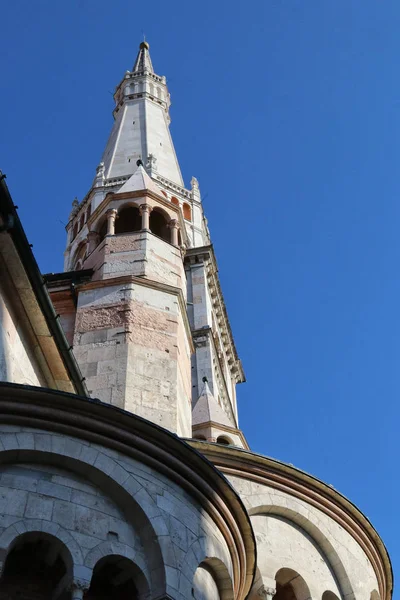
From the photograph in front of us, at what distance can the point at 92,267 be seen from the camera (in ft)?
72.2

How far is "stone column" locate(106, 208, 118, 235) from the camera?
2281cm

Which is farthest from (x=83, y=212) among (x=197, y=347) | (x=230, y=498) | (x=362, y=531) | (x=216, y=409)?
(x=230, y=498)

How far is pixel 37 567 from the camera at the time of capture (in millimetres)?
10820

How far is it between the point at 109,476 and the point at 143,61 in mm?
53247

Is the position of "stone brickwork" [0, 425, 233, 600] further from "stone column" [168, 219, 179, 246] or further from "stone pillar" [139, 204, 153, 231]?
"stone column" [168, 219, 179, 246]

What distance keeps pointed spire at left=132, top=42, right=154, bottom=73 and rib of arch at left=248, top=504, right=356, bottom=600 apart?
155ft

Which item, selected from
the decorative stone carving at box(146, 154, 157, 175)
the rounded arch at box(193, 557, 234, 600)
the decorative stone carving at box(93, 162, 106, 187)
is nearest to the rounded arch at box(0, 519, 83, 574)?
the rounded arch at box(193, 557, 234, 600)

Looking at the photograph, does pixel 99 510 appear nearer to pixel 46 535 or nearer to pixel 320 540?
pixel 46 535

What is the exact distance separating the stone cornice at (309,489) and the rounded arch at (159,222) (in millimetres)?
8399

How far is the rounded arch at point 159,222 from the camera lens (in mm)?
23453

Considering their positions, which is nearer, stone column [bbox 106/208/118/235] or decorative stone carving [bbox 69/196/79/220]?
stone column [bbox 106/208/118/235]

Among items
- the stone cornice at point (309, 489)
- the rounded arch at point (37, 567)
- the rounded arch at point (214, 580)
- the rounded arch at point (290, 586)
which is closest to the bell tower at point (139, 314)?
the stone cornice at point (309, 489)

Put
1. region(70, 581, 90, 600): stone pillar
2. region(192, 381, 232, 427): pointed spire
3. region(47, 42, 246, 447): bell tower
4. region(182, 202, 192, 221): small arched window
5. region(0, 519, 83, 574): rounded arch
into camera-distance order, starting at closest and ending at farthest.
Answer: region(70, 581, 90, 600): stone pillar
region(0, 519, 83, 574): rounded arch
region(47, 42, 246, 447): bell tower
region(192, 381, 232, 427): pointed spire
region(182, 202, 192, 221): small arched window

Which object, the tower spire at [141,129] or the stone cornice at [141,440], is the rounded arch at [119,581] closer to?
the stone cornice at [141,440]
